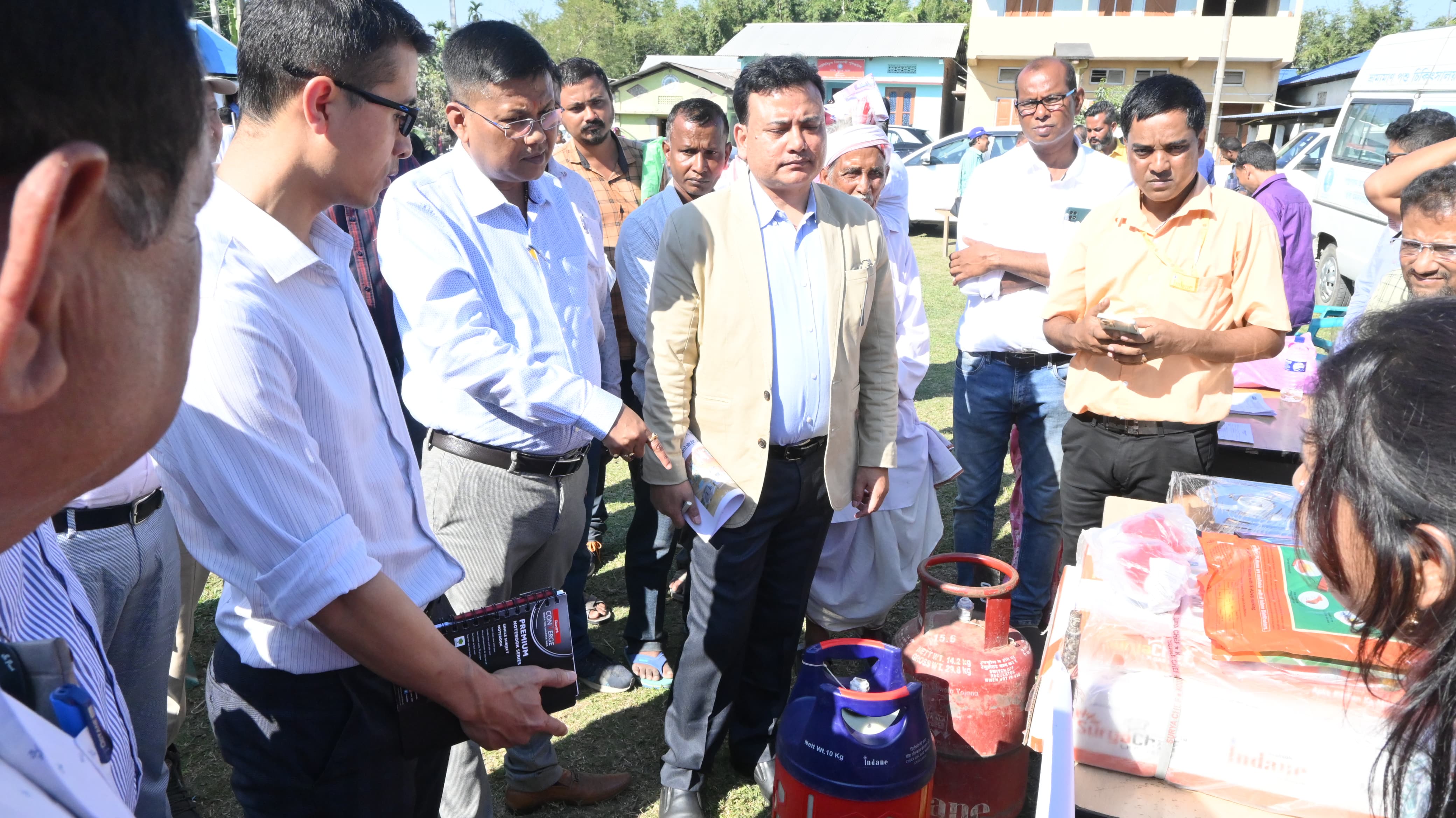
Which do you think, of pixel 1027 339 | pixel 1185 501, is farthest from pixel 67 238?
pixel 1027 339

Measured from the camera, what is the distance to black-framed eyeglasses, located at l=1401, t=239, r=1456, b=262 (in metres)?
2.59

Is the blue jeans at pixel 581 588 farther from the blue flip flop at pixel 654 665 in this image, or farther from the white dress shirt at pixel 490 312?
the white dress shirt at pixel 490 312

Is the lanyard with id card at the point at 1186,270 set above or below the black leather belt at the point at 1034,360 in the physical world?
above

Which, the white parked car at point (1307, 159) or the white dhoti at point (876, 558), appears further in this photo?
the white parked car at point (1307, 159)

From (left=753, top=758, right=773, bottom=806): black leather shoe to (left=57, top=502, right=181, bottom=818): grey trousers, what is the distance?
1.69 meters

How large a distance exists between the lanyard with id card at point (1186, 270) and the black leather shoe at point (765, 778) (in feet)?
6.86

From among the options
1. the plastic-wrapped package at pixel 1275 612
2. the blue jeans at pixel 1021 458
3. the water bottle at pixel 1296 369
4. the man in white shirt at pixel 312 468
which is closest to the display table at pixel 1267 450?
the water bottle at pixel 1296 369

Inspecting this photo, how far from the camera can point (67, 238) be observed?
1.75 ft

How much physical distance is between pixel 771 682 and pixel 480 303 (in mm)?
1580

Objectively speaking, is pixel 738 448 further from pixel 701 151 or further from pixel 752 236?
pixel 701 151

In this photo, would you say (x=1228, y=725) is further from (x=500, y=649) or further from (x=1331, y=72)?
(x=1331, y=72)

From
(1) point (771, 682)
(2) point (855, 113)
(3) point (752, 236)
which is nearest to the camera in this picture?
(3) point (752, 236)

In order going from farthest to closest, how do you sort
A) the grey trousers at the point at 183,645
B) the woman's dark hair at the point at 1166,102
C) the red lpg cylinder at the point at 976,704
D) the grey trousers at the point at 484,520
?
the woman's dark hair at the point at 1166,102
the grey trousers at the point at 183,645
the red lpg cylinder at the point at 976,704
the grey trousers at the point at 484,520

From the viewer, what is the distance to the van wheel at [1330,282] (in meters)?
8.21
